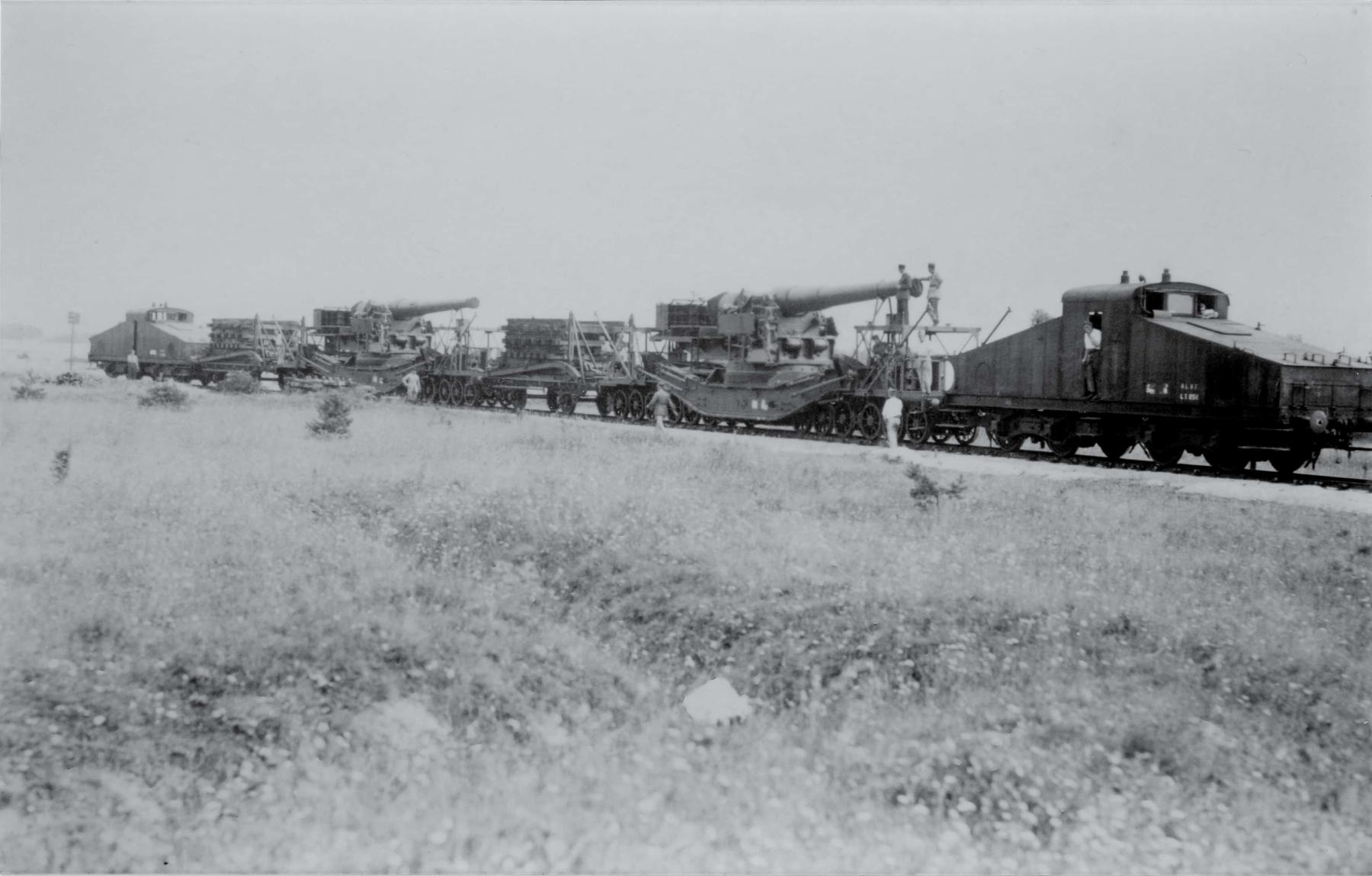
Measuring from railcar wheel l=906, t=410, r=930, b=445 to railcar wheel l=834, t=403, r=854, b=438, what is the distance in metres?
1.31

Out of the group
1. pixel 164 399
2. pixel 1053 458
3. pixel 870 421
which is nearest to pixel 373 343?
pixel 164 399

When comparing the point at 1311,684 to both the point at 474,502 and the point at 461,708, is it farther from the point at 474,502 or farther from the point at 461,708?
the point at 474,502

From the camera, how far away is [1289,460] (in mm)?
13688

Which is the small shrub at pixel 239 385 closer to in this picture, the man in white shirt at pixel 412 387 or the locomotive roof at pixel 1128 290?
the man in white shirt at pixel 412 387

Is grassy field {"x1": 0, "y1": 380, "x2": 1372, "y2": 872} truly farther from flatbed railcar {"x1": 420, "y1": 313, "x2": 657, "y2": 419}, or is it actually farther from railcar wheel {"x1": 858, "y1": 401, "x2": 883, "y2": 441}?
flatbed railcar {"x1": 420, "y1": 313, "x2": 657, "y2": 419}

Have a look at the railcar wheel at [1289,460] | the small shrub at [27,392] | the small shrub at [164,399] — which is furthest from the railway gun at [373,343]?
the railcar wheel at [1289,460]

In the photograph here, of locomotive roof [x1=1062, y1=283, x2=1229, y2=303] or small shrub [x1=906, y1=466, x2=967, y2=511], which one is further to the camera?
locomotive roof [x1=1062, y1=283, x2=1229, y2=303]

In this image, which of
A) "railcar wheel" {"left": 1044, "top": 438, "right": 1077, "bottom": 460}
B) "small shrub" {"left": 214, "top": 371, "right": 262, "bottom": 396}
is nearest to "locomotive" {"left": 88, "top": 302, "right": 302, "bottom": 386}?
"small shrub" {"left": 214, "top": 371, "right": 262, "bottom": 396}

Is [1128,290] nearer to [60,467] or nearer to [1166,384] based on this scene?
[1166,384]

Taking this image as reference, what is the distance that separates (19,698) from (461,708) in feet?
7.66

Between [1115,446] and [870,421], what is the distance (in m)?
4.85

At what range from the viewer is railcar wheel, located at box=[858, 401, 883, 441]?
62.5 feet

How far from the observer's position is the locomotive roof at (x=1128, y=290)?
14.5m

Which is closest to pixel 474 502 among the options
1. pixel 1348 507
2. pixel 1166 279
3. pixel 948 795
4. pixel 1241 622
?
pixel 948 795
